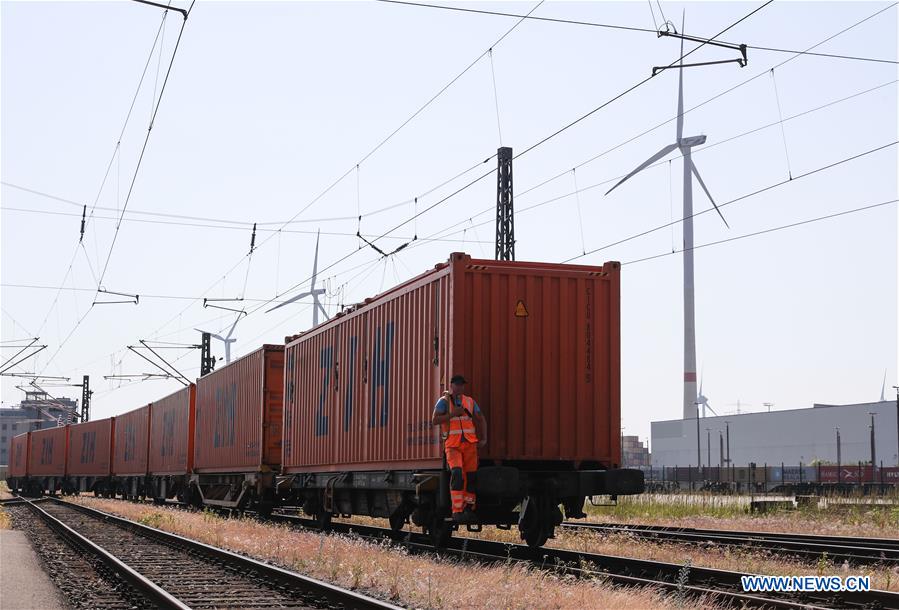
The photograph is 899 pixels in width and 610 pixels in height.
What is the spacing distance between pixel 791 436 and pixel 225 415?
75.7m

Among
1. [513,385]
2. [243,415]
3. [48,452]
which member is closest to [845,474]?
[48,452]

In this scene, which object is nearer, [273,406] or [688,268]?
[273,406]

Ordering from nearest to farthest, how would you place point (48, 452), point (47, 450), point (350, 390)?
point (350, 390) < point (48, 452) < point (47, 450)

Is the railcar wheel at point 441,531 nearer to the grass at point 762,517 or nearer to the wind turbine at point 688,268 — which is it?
the grass at point 762,517

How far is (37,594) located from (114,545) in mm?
6588

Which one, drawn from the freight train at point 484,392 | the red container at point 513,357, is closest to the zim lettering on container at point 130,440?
the freight train at point 484,392

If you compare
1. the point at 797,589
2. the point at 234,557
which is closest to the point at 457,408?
the point at 234,557

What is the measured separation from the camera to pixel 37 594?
10.7 m

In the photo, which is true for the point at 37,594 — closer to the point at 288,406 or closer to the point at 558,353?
the point at 558,353

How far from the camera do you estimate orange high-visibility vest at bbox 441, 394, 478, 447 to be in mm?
12891

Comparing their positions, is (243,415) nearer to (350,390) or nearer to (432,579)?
(350,390)

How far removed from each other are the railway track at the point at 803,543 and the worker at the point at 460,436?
4.24 m

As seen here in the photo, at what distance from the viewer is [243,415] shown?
79.2ft

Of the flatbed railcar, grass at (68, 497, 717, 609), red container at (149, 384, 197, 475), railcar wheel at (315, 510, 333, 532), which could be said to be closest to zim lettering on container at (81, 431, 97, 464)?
red container at (149, 384, 197, 475)
